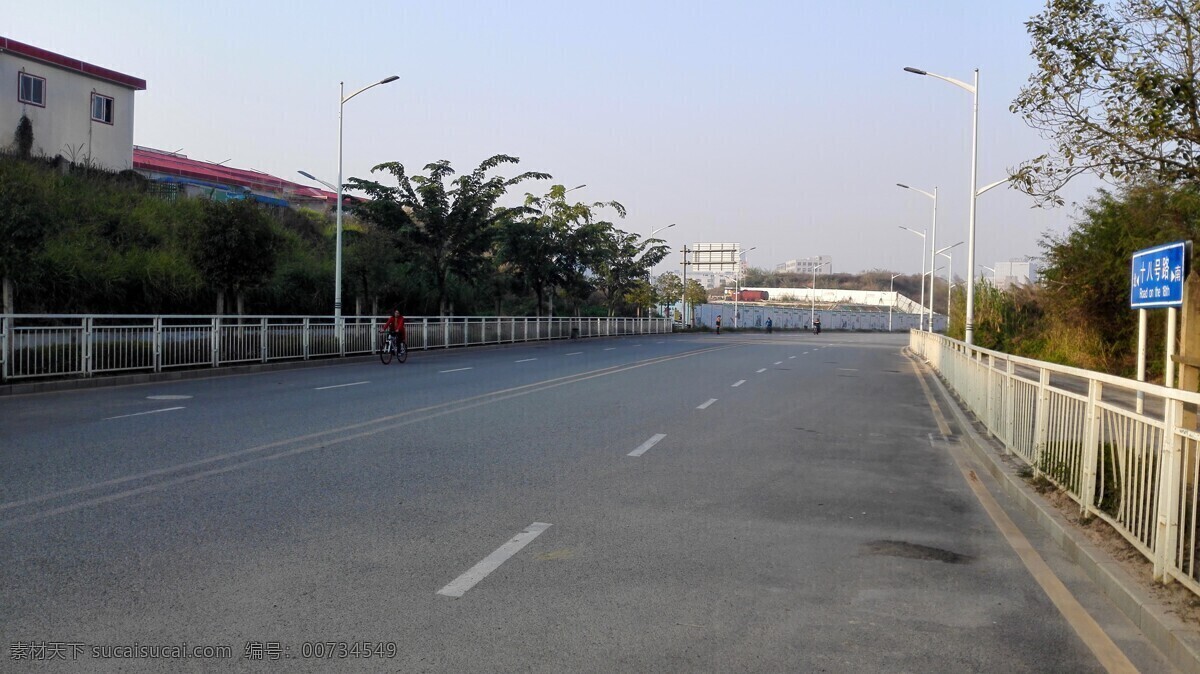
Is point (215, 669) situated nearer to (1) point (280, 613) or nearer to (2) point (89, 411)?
(1) point (280, 613)

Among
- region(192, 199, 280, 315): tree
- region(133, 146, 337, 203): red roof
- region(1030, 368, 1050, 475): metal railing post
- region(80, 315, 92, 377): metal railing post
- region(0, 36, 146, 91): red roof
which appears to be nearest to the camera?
region(1030, 368, 1050, 475): metal railing post

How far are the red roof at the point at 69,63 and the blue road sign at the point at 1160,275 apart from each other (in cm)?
4195

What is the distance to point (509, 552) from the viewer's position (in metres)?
6.48

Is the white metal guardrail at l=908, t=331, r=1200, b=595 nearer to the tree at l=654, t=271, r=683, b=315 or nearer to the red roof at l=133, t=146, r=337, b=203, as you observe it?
the red roof at l=133, t=146, r=337, b=203

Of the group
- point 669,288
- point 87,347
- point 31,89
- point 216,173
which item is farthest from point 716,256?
point 87,347

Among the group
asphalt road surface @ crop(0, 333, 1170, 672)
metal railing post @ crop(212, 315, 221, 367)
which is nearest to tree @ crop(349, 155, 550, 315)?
metal railing post @ crop(212, 315, 221, 367)

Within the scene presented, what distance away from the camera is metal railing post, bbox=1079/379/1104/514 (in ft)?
24.1

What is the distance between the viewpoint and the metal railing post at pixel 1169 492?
549 centimetres

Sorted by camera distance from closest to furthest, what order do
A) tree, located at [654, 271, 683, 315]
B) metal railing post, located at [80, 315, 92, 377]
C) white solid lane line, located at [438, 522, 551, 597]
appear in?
white solid lane line, located at [438, 522, 551, 597]
metal railing post, located at [80, 315, 92, 377]
tree, located at [654, 271, 683, 315]

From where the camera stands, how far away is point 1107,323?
2809 cm

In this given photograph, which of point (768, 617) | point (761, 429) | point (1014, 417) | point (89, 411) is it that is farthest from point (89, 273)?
point (768, 617)

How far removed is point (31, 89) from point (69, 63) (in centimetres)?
199

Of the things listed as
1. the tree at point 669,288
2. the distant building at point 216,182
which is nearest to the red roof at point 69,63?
the distant building at point 216,182

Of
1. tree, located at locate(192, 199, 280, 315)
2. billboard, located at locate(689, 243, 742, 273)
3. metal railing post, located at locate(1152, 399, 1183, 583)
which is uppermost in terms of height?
billboard, located at locate(689, 243, 742, 273)
